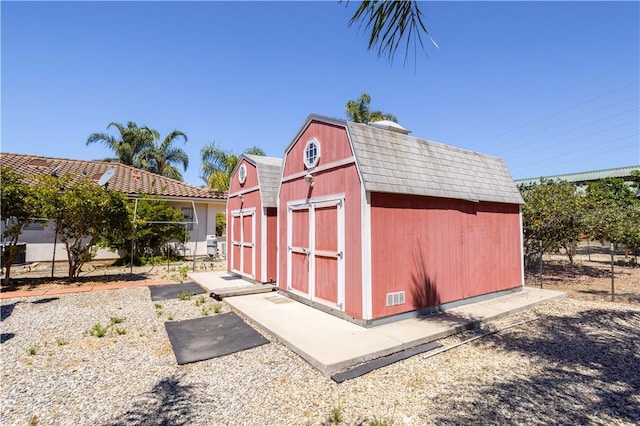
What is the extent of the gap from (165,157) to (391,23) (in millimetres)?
24948

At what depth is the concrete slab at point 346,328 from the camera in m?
3.86

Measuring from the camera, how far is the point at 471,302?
20.6ft

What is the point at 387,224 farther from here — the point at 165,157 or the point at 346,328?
the point at 165,157

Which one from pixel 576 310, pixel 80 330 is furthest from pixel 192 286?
pixel 576 310

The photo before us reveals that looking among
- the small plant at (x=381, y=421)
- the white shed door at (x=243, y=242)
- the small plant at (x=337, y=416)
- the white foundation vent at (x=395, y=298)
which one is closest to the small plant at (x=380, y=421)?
the small plant at (x=381, y=421)

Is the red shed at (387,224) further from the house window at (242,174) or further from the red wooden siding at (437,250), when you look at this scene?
the house window at (242,174)

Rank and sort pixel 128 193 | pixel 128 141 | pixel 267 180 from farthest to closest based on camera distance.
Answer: pixel 128 141, pixel 128 193, pixel 267 180

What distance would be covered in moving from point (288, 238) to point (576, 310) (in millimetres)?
6317

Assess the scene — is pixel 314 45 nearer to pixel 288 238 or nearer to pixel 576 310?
pixel 288 238

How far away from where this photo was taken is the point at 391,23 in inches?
78.3

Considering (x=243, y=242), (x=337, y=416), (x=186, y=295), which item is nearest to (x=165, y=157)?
(x=243, y=242)

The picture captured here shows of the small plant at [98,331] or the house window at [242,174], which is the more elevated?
the house window at [242,174]

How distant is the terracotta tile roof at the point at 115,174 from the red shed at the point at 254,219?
258 inches

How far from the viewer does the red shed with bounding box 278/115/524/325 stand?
195 inches
